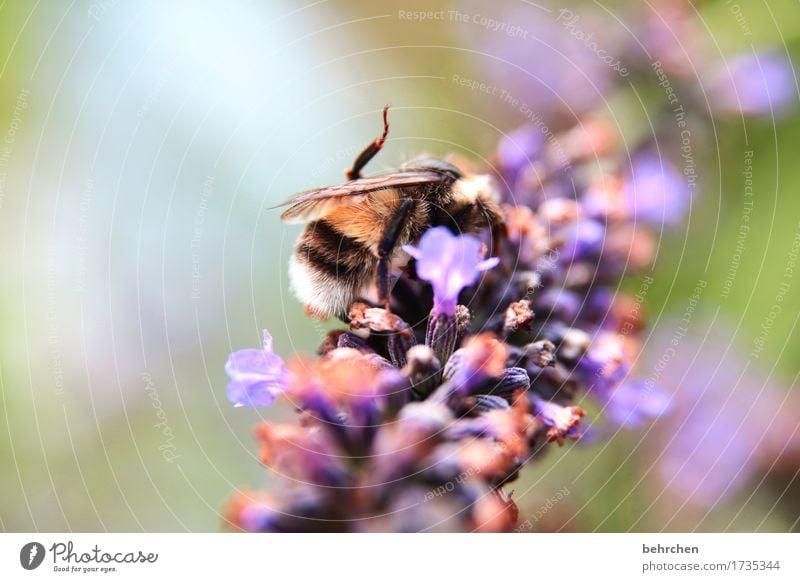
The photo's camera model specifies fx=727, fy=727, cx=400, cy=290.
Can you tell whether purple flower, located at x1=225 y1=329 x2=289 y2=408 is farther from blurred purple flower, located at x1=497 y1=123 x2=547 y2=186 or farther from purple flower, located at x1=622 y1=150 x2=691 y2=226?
purple flower, located at x1=622 y1=150 x2=691 y2=226

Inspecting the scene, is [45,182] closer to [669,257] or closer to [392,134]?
[392,134]

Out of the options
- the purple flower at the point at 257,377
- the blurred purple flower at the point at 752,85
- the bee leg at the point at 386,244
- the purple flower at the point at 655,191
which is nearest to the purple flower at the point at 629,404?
the purple flower at the point at 655,191

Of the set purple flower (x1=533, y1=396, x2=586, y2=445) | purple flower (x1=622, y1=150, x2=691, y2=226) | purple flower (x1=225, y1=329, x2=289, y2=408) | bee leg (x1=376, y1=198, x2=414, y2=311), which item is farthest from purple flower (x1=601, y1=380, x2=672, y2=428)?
purple flower (x1=225, y1=329, x2=289, y2=408)

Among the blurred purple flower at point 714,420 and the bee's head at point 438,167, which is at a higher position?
the bee's head at point 438,167

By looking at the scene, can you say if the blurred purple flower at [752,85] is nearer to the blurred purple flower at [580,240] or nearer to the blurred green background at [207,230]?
the blurred green background at [207,230]

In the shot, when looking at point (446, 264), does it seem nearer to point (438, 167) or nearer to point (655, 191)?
point (438, 167)
